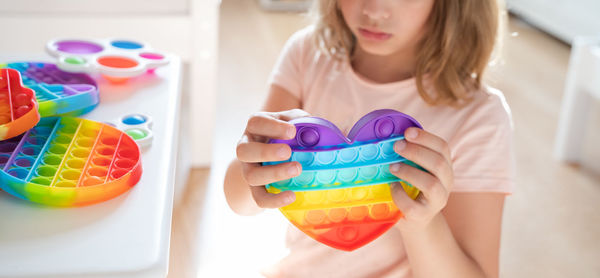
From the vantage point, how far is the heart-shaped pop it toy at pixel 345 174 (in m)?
0.51

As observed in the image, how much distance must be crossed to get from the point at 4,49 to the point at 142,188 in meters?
1.00

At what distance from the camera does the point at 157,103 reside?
0.64 meters

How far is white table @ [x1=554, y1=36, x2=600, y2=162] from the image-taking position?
63.1 inches

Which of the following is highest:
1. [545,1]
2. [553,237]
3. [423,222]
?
[423,222]

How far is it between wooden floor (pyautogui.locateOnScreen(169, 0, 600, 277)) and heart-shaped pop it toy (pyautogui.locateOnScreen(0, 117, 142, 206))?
479 mm

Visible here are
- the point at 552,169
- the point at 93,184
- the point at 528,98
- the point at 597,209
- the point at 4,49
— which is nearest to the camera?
the point at 93,184

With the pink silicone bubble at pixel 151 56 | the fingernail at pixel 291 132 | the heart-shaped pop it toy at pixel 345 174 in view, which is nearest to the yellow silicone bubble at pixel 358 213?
the heart-shaped pop it toy at pixel 345 174

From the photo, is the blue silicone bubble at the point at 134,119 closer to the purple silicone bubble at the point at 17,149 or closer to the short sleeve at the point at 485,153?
the purple silicone bubble at the point at 17,149

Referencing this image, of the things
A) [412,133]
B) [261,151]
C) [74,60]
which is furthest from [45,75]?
[412,133]

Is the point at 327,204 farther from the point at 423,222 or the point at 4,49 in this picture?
the point at 4,49

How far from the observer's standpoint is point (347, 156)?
52cm

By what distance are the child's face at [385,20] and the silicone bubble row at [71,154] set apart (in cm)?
29

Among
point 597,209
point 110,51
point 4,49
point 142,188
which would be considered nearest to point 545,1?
point 597,209

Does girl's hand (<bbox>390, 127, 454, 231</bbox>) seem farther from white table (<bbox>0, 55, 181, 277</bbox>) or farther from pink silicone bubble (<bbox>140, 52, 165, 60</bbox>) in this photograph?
pink silicone bubble (<bbox>140, 52, 165, 60</bbox>)
